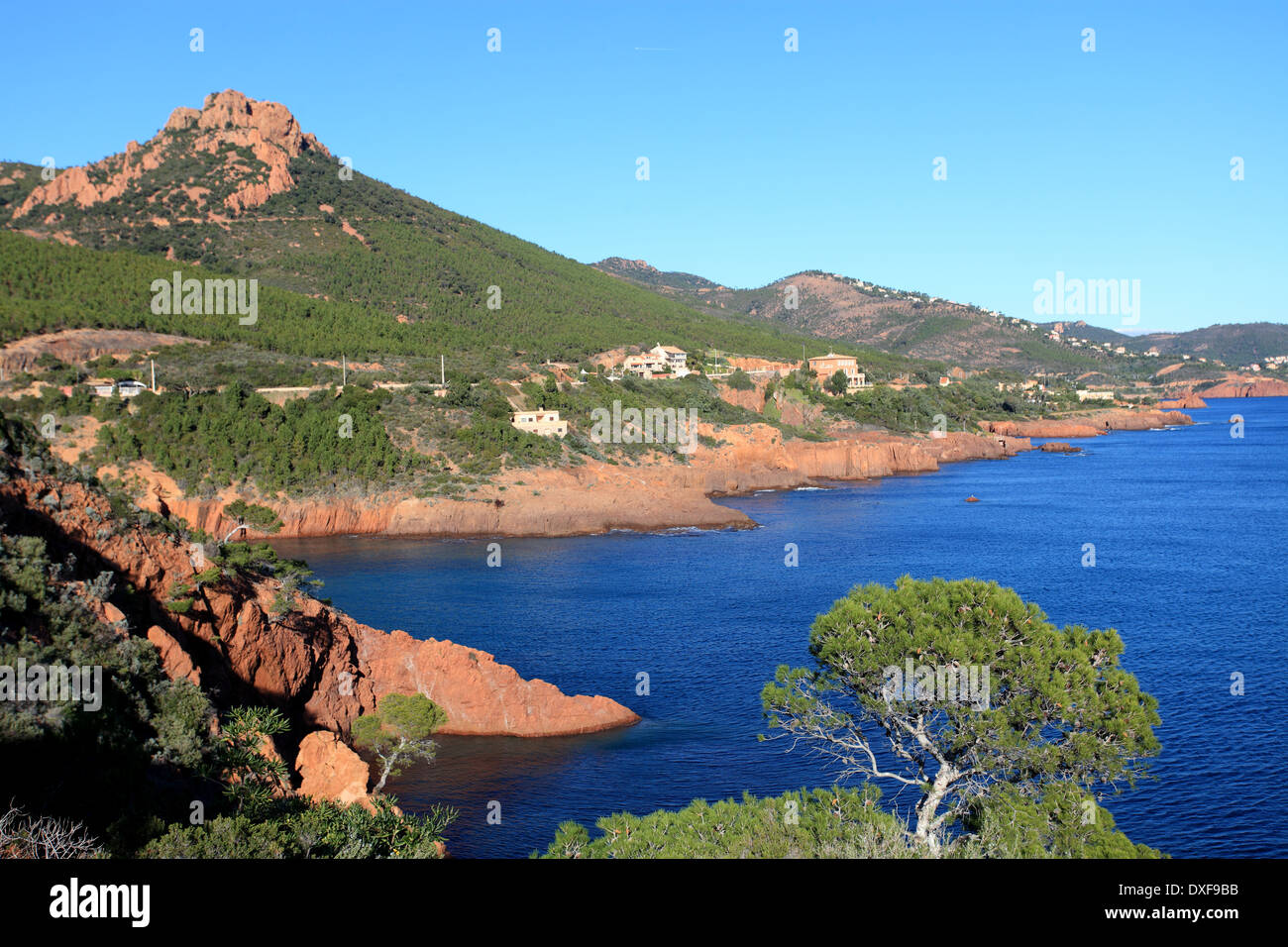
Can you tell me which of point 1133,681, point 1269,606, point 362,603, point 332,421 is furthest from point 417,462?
point 1133,681

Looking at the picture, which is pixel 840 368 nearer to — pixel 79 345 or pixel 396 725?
A: pixel 79 345

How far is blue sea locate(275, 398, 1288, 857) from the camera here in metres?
23.5

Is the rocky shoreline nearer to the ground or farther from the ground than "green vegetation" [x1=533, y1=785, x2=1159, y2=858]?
farther from the ground

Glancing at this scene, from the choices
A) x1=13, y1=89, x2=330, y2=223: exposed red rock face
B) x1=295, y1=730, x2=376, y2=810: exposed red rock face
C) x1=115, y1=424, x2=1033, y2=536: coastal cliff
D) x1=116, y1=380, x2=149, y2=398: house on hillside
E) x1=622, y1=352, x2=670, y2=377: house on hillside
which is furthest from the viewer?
x1=13, y1=89, x2=330, y2=223: exposed red rock face

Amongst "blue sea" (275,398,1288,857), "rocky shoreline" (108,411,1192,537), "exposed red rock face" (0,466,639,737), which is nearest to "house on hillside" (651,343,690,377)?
"rocky shoreline" (108,411,1192,537)

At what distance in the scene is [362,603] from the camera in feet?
142

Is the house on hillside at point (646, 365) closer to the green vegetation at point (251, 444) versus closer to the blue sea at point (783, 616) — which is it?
the blue sea at point (783, 616)

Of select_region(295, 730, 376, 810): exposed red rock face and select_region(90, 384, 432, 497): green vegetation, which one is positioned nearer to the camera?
select_region(295, 730, 376, 810): exposed red rock face

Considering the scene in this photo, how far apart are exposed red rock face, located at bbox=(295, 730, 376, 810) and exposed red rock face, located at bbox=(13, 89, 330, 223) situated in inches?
4577

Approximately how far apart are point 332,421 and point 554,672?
142 ft

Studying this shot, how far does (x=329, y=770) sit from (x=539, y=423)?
58.6 m

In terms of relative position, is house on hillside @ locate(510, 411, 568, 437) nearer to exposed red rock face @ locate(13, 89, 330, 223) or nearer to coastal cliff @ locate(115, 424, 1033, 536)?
coastal cliff @ locate(115, 424, 1033, 536)
